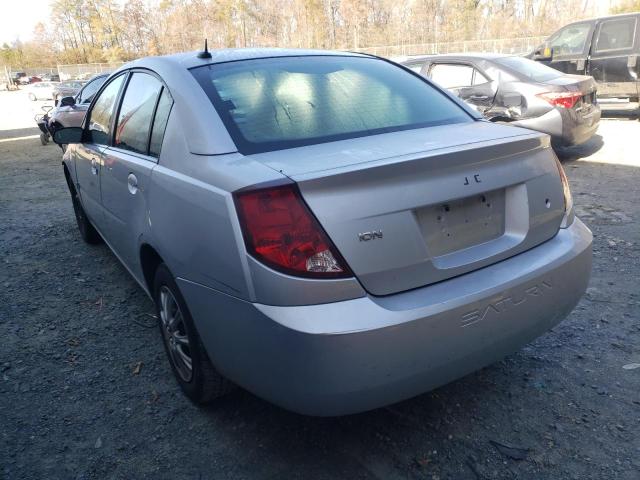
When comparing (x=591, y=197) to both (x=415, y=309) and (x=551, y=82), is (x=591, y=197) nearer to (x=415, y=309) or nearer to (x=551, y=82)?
(x=551, y=82)

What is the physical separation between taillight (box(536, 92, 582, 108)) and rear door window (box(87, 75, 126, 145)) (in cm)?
548

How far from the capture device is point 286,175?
1.87 metres

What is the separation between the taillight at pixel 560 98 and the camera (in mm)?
7102

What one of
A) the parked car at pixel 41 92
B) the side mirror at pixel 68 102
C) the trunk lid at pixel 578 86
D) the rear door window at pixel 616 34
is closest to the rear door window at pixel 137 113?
the trunk lid at pixel 578 86

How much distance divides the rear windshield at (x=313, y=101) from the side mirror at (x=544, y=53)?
9.01 metres

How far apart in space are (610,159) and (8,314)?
7308 millimetres

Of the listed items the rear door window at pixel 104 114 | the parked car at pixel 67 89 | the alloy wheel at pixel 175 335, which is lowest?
the parked car at pixel 67 89

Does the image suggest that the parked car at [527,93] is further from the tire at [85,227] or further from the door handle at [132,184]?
the door handle at [132,184]

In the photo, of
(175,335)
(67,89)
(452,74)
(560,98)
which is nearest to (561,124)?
(560,98)

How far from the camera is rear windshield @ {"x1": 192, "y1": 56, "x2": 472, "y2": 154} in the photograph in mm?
2336

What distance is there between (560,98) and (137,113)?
587cm

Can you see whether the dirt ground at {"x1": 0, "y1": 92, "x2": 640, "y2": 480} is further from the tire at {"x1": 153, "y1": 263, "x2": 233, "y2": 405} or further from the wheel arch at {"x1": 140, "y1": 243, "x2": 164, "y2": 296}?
the wheel arch at {"x1": 140, "y1": 243, "x2": 164, "y2": 296}

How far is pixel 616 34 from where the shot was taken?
1053 centimetres

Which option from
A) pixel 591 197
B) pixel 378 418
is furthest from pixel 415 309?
pixel 591 197
